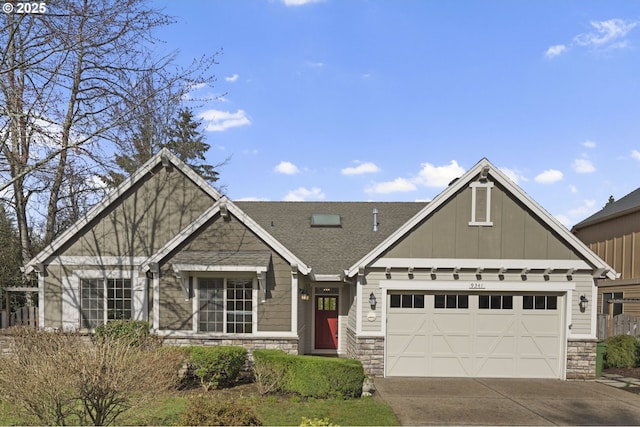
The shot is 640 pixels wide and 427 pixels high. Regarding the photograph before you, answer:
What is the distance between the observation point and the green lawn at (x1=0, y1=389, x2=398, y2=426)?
765 cm

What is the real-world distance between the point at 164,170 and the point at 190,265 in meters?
3.57

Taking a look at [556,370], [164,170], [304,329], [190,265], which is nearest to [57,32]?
[164,170]

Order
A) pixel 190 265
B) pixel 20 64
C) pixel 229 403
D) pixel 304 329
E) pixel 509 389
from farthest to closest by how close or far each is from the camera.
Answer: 1. pixel 304 329
2. pixel 190 265
3. pixel 509 389
4. pixel 20 64
5. pixel 229 403

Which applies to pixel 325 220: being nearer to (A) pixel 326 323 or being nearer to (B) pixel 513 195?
(A) pixel 326 323

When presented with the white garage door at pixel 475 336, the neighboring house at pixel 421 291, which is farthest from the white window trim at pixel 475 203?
the white garage door at pixel 475 336

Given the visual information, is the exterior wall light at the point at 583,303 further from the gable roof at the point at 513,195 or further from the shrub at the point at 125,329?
the shrub at the point at 125,329

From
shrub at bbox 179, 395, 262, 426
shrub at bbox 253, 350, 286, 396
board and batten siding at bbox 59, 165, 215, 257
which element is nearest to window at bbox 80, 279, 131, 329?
board and batten siding at bbox 59, 165, 215, 257

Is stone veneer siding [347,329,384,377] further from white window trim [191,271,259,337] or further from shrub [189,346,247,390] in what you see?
shrub [189,346,247,390]

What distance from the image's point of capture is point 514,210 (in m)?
12.4

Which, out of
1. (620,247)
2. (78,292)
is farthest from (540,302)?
(78,292)

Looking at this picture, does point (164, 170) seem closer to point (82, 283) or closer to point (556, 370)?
point (82, 283)

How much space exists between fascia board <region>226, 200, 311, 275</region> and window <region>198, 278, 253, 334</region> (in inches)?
50.7

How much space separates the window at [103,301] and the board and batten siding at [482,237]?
8.33 m

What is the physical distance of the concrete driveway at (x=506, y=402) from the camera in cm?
875
